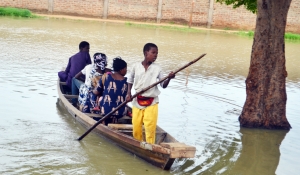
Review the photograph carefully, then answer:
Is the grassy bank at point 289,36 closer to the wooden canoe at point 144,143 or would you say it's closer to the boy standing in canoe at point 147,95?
the wooden canoe at point 144,143

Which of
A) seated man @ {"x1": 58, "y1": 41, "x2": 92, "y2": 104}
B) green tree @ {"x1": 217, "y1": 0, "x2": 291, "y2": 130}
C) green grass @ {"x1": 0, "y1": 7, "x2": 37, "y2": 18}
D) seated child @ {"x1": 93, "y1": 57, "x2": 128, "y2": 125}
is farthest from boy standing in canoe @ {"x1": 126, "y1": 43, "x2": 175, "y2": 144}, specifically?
A: green grass @ {"x1": 0, "y1": 7, "x2": 37, "y2": 18}

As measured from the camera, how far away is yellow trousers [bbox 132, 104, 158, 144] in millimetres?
7367

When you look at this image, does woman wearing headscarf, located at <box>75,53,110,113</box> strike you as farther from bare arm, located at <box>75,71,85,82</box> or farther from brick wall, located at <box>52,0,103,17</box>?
brick wall, located at <box>52,0,103,17</box>

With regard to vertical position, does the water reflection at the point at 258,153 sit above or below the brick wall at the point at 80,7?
below

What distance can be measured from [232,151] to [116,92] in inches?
84.4

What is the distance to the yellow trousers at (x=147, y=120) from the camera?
7.37m

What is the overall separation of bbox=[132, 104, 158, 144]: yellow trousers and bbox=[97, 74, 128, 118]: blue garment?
0.78 m

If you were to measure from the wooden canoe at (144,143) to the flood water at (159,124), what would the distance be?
0.46 ft

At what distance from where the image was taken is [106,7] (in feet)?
116

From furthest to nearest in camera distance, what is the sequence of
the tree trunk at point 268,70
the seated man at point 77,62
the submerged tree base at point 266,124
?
the seated man at point 77,62, the submerged tree base at point 266,124, the tree trunk at point 268,70

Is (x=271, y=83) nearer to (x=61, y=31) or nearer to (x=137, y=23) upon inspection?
(x=61, y=31)

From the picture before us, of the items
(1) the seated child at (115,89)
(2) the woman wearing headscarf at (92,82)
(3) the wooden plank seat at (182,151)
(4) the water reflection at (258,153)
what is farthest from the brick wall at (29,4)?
(3) the wooden plank seat at (182,151)

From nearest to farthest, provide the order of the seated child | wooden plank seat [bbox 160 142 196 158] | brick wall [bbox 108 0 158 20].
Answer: wooden plank seat [bbox 160 142 196 158]
the seated child
brick wall [bbox 108 0 158 20]

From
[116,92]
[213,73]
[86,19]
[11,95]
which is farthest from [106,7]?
[116,92]
